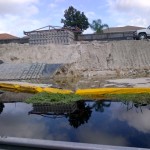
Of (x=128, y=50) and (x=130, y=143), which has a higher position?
(x=128, y=50)

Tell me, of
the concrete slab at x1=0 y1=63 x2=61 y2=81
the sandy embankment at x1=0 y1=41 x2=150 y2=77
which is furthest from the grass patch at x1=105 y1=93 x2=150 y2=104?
the sandy embankment at x1=0 y1=41 x2=150 y2=77

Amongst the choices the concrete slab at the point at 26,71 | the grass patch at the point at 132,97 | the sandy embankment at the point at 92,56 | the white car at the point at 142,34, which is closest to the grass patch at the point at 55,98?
the grass patch at the point at 132,97

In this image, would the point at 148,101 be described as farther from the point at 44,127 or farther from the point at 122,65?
the point at 122,65

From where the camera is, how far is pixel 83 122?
547 centimetres

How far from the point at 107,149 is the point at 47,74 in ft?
46.5

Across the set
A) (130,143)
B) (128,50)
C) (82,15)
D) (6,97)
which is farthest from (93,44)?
(82,15)

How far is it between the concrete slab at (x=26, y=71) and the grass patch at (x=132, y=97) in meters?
8.88

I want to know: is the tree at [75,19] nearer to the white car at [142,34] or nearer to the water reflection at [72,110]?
the white car at [142,34]

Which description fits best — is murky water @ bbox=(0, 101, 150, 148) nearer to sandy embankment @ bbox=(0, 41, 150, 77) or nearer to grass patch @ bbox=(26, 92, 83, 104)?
grass patch @ bbox=(26, 92, 83, 104)

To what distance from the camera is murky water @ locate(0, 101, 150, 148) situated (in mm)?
4598

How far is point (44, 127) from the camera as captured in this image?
5195 millimetres

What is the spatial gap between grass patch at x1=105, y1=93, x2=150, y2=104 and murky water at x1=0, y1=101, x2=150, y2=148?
0.36 meters

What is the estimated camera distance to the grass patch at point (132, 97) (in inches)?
291

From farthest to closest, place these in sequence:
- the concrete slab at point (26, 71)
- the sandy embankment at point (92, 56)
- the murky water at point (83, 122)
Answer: the sandy embankment at point (92, 56), the concrete slab at point (26, 71), the murky water at point (83, 122)
